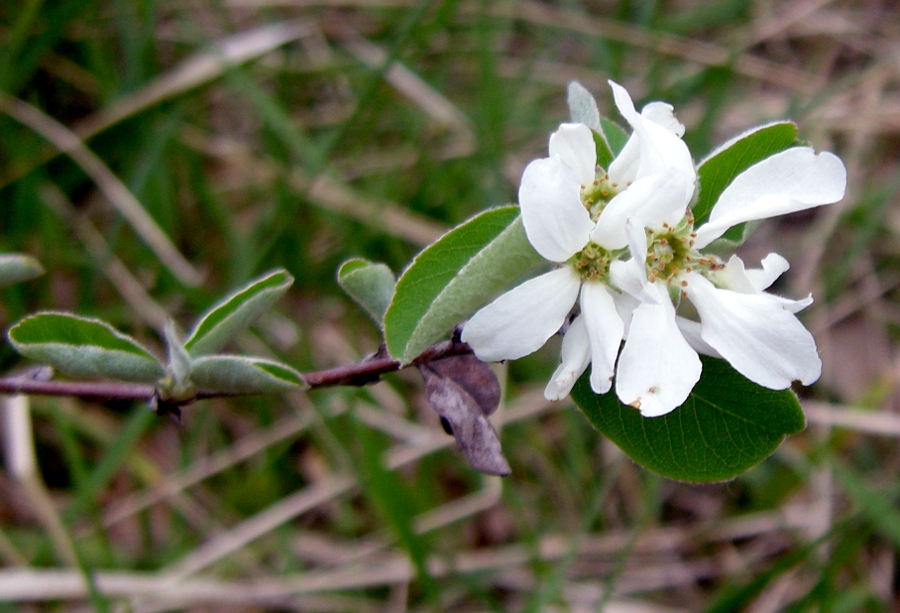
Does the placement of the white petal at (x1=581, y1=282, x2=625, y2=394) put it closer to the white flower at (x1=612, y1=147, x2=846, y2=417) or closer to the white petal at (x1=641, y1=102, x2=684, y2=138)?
the white flower at (x1=612, y1=147, x2=846, y2=417)

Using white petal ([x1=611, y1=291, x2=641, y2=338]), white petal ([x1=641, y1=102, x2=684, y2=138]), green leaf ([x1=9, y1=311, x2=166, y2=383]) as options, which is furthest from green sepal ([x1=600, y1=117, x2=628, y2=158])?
green leaf ([x1=9, y1=311, x2=166, y2=383])

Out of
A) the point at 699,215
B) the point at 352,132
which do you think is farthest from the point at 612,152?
the point at 352,132

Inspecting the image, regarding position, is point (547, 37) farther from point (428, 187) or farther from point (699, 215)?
point (699, 215)

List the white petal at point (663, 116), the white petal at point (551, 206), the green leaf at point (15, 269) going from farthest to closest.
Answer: the green leaf at point (15, 269) → the white petal at point (663, 116) → the white petal at point (551, 206)

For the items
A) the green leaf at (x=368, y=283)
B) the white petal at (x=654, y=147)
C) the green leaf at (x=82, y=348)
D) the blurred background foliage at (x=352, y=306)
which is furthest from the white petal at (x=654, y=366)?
the blurred background foliage at (x=352, y=306)

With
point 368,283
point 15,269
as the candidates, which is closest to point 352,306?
point 15,269

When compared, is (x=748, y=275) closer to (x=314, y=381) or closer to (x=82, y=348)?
(x=314, y=381)

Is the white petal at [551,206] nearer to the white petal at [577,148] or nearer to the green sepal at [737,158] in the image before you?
the white petal at [577,148]
